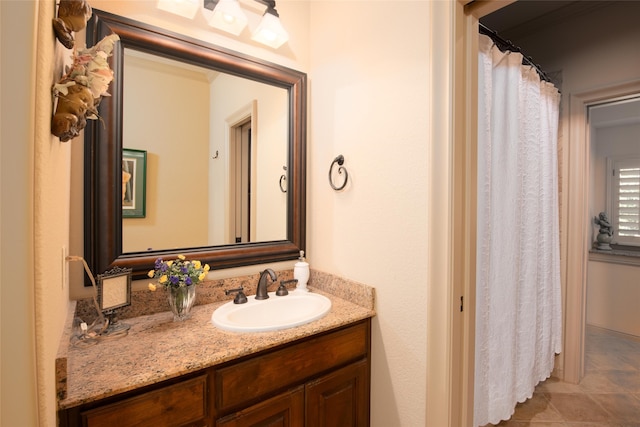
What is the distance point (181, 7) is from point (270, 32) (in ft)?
1.38

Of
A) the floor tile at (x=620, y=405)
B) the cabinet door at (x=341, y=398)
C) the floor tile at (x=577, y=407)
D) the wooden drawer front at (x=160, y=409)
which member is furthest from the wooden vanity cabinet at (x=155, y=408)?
the floor tile at (x=620, y=405)

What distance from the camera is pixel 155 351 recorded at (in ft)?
3.20

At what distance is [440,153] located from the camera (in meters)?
1.13

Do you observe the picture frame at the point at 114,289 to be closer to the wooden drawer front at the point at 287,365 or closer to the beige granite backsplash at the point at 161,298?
the beige granite backsplash at the point at 161,298

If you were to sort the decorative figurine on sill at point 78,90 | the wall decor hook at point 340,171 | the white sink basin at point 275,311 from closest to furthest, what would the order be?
1. the decorative figurine on sill at point 78,90
2. the white sink basin at point 275,311
3. the wall decor hook at point 340,171

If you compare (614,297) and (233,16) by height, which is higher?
(233,16)

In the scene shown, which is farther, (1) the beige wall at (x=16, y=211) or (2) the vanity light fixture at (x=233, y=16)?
(2) the vanity light fixture at (x=233, y=16)

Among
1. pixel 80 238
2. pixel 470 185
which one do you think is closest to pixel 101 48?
pixel 80 238

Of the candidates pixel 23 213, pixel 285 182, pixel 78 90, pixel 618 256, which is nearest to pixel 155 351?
pixel 23 213

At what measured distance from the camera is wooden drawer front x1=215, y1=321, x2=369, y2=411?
99 centimetres

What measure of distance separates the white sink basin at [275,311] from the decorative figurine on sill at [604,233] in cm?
366

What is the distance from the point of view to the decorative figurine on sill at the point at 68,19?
25.0 inches

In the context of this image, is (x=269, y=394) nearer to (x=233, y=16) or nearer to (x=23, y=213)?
(x=23, y=213)

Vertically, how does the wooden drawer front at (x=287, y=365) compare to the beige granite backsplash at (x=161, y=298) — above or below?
below
